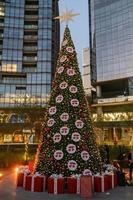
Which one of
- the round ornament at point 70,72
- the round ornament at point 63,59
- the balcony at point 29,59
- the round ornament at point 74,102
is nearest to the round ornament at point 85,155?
the round ornament at point 74,102

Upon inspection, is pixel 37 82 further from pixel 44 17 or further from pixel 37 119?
pixel 37 119

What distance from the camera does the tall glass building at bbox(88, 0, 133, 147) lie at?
6881 cm

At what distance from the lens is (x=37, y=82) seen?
7888 centimetres

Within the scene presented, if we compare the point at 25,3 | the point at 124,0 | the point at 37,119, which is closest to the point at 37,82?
the point at 25,3

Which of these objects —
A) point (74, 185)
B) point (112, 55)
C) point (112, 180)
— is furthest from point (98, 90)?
point (74, 185)

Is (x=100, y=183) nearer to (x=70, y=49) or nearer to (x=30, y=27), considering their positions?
(x=70, y=49)

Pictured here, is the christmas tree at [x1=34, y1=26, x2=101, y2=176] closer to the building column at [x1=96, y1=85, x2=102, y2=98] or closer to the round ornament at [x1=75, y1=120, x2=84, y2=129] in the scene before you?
the round ornament at [x1=75, y1=120, x2=84, y2=129]

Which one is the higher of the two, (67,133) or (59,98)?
(59,98)

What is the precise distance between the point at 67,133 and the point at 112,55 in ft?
200

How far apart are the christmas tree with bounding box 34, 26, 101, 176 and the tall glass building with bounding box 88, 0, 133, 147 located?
53.5 m

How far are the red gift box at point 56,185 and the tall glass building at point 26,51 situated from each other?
6390 centimetres

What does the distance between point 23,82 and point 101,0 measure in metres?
31.4

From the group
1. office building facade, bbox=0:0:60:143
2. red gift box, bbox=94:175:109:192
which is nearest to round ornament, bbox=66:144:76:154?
red gift box, bbox=94:175:109:192

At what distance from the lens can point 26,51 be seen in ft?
266
